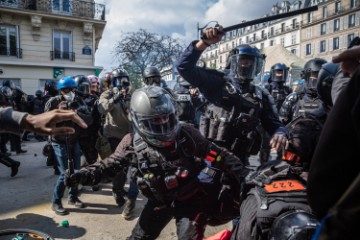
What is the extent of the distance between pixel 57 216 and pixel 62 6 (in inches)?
641

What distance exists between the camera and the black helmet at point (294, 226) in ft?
3.95

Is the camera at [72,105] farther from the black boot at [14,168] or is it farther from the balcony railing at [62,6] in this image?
the balcony railing at [62,6]

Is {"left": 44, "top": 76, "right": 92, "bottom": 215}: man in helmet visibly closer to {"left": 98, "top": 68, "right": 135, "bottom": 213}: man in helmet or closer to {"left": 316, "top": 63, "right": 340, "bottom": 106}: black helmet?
{"left": 98, "top": 68, "right": 135, "bottom": 213}: man in helmet

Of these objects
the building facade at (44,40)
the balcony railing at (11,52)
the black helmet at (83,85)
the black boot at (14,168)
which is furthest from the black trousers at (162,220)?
the balcony railing at (11,52)

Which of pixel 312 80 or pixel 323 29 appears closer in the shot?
pixel 312 80

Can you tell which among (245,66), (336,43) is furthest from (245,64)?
(336,43)

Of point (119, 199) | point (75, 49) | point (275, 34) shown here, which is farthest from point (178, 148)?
point (275, 34)

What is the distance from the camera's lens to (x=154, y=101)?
224 cm

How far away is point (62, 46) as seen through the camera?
1633cm

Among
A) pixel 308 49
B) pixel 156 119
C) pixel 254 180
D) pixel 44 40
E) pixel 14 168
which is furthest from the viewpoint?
pixel 308 49

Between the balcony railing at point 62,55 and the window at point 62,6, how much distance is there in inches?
99.2

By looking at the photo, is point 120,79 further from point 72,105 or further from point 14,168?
point 14,168

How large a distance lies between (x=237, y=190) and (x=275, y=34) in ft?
182

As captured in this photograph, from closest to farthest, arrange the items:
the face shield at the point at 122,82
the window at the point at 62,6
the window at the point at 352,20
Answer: the face shield at the point at 122,82
the window at the point at 62,6
the window at the point at 352,20
